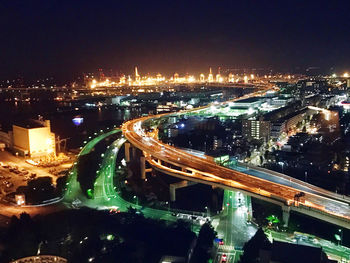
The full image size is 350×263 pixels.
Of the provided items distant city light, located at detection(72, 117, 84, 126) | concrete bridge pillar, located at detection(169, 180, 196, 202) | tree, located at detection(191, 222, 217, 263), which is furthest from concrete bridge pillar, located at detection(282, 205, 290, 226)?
distant city light, located at detection(72, 117, 84, 126)

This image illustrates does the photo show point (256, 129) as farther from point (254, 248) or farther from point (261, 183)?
point (254, 248)

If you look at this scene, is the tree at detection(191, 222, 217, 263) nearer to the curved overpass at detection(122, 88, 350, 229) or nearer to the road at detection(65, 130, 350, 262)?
the road at detection(65, 130, 350, 262)

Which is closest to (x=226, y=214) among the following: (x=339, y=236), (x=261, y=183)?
(x=261, y=183)

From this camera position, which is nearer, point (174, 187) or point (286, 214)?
point (286, 214)

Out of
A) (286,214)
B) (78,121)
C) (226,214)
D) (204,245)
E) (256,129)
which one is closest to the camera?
(204,245)

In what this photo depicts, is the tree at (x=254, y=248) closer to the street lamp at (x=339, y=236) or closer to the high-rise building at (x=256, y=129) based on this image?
the street lamp at (x=339, y=236)

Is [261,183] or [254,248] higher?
[261,183]

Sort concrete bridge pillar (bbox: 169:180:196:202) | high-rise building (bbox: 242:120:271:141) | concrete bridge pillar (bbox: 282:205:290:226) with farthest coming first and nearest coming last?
high-rise building (bbox: 242:120:271:141) < concrete bridge pillar (bbox: 169:180:196:202) < concrete bridge pillar (bbox: 282:205:290:226)
